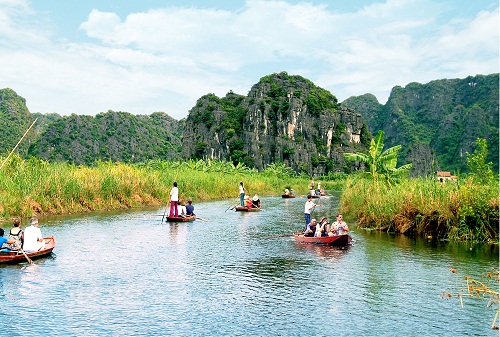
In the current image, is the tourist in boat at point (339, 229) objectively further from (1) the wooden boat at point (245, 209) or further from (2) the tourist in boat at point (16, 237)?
(1) the wooden boat at point (245, 209)

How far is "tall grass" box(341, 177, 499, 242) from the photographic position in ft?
51.6

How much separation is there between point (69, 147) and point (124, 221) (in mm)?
78556

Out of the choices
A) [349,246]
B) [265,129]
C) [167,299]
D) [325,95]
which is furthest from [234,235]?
[325,95]

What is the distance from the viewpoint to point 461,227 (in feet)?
52.9

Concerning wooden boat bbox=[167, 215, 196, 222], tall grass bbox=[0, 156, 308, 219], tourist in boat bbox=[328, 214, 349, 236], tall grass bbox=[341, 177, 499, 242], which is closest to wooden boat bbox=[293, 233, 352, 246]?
tourist in boat bbox=[328, 214, 349, 236]

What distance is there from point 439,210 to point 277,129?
82.9 meters

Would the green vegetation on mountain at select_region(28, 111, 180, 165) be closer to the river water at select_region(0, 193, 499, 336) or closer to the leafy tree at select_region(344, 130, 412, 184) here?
the leafy tree at select_region(344, 130, 412, 184)

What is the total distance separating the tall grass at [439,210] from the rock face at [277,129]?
73.1 metres

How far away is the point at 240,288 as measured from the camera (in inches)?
403

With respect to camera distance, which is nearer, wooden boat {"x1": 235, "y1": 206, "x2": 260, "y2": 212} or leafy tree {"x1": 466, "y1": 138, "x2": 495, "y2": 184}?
leafy tree {"x1": 466, "y1": 138, "x2": 495, "y2": 184}

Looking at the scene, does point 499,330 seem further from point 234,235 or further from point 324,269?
point 234,235

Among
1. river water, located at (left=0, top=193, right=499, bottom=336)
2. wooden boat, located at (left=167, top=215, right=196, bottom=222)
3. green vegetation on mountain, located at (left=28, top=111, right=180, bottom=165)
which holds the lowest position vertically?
river water, located at (left=0, top=193, right=499, bottom=336)

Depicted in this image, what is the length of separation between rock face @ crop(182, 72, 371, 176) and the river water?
78.0 meters

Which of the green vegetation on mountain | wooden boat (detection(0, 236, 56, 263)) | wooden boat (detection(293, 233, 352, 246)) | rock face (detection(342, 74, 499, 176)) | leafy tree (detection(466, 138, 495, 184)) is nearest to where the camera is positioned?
wooden boat (detection(0, 236, 56, 263))
